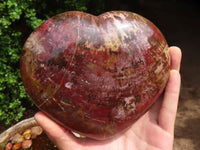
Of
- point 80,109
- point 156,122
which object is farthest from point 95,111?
point 156,122

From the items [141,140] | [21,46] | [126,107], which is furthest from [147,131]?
[21,46]

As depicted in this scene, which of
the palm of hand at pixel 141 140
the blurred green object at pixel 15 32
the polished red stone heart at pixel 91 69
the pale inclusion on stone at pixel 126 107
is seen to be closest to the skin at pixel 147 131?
the palm of hand at pixel 141 140

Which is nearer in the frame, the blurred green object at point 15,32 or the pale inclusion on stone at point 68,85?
the pale inclusion on stone at point 68,85

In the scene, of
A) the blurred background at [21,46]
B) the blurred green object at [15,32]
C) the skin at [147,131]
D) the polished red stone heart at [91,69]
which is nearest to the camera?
the polished red stone heart at [91,69]

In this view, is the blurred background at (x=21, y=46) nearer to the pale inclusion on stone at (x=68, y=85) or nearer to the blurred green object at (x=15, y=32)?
the blurred green object at (x=15, y=32)

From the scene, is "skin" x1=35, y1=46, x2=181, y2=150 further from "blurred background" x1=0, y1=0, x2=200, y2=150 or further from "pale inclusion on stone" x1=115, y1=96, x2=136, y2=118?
"blurred background" x1=0, y1=0, x2=200, y2=150

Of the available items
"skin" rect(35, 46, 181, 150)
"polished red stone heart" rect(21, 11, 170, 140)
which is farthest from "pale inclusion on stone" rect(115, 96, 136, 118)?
"skin" rect(35, 46, 181, 150)
